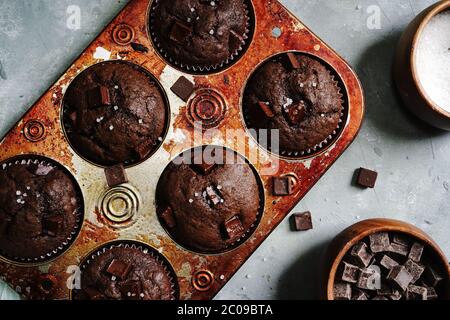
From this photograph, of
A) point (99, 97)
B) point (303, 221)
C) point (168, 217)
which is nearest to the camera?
point (99, 97)

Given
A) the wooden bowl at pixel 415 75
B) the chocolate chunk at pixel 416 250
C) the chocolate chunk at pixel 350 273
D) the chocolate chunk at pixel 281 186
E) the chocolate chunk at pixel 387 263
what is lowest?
the chocolate chunk at pixel 350 273

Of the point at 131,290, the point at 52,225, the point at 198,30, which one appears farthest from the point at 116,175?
the point at 198,30

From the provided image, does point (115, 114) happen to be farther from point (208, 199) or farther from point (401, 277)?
point (401, 277)

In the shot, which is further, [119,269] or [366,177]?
[366,177]

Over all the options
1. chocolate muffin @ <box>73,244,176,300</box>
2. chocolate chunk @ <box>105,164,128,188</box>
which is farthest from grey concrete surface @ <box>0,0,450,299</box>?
chocolate chunk @ <box>105,164,128,188</box>

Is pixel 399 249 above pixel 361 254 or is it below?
above

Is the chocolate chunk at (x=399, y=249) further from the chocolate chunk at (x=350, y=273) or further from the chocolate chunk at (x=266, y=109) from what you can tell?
the chocolate chunk at (x=266, y=109)

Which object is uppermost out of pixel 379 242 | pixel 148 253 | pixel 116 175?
pixel 379 242

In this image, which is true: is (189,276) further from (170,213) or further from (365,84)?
(365,84)

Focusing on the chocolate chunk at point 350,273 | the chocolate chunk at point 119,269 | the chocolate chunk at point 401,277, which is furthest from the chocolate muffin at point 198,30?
the chocolate chunk at point 401,277
